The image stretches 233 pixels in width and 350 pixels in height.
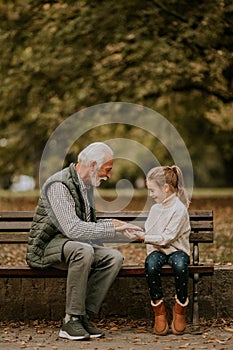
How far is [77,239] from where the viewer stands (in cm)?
695

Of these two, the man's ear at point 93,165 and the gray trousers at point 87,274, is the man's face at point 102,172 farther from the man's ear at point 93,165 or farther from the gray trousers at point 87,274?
Result: the gray trousers at point 87,274

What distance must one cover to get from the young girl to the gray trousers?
0.96ft

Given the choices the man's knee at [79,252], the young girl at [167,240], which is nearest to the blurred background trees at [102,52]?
the young girl at [167,240]

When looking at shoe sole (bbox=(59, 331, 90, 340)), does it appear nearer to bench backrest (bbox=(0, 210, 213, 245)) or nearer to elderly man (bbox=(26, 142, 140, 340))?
elderly man (bbox=(26, 142, 140, 340))

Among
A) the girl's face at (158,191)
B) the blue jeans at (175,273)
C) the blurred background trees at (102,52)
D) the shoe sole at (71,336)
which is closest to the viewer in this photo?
the shoe sole at (71,336)

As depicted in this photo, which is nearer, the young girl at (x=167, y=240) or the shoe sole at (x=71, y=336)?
the shoe sole at (x=71, y=336)

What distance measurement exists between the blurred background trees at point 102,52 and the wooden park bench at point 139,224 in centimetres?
599

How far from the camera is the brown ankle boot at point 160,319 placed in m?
6.86

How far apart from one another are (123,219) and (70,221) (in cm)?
88

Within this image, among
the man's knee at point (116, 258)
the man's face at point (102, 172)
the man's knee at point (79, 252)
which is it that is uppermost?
the man's face at point (102, 172)

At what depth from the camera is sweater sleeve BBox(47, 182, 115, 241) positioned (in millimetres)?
6871

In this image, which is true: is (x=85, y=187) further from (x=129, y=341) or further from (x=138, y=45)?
(x=138, y=45)

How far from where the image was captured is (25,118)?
15.5m

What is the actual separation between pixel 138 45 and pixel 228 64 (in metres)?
1.40
